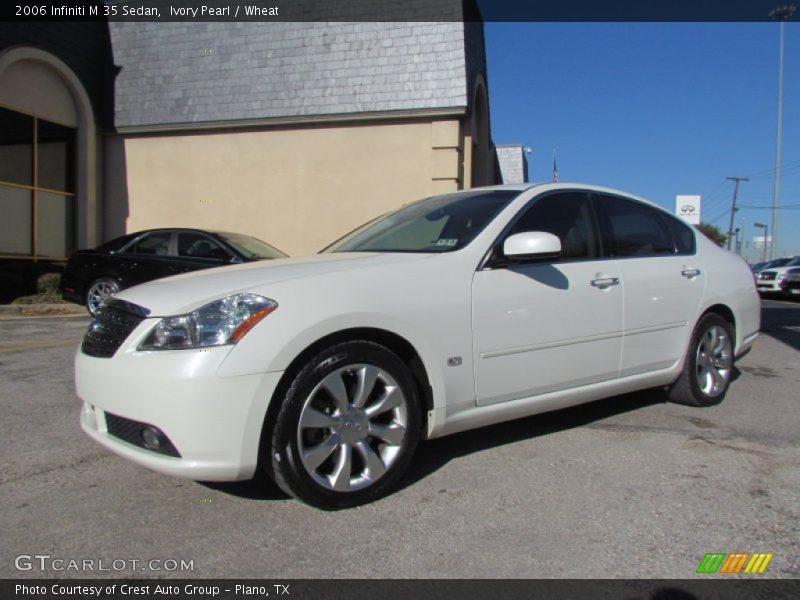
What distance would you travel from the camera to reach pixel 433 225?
12.9 feet

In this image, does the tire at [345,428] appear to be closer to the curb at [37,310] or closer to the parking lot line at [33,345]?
the parking lot line at [33,345]

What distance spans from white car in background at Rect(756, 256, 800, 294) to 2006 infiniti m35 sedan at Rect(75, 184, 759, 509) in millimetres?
17090

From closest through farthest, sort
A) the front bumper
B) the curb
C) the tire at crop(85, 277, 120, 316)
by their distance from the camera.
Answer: the front bumper, the tire at crop(85, 277, 120, 316), the curb

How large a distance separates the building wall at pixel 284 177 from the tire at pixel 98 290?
4266 millimetres

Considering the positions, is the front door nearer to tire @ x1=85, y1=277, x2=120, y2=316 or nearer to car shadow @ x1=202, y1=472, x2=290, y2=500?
car shadow @ x1=202, y1=472, x2=290, y2=500

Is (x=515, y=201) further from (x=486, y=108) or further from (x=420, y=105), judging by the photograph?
(x=486, y=108)

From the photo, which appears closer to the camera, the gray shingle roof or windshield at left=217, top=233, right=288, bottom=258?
windshield at left=217, top=233, right=288, bottom=258

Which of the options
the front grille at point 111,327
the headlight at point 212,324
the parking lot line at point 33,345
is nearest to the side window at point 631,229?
the headlight at point 212,324

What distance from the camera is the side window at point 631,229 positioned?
4238 mm

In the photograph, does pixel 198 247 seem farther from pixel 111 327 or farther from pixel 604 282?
pixel 604 282

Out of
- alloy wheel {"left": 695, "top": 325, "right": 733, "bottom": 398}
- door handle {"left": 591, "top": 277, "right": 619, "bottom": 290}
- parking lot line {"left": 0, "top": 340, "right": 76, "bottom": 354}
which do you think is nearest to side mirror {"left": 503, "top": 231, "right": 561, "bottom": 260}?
door handle {"left": 591, "top": 277, "right": 619, "bottom": 290}

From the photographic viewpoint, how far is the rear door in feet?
13.6

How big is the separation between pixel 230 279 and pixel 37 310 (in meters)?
9.22

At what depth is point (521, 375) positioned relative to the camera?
3.50m
